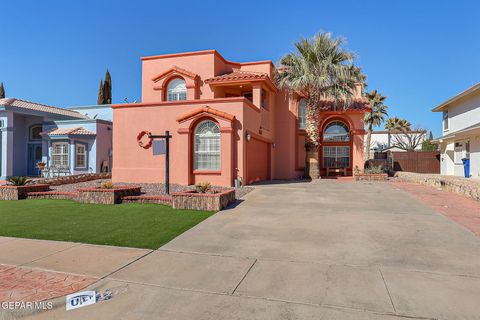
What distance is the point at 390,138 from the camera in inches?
1900

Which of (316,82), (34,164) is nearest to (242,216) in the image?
A: (316,82)

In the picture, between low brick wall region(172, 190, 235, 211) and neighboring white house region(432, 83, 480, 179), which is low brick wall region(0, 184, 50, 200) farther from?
neighboring white house region(432, 83, 480, 179)

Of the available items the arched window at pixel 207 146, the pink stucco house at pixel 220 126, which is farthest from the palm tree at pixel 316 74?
the arched window at pixel 207 146

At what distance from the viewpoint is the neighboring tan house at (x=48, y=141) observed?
21.4m

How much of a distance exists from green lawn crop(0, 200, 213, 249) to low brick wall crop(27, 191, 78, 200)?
0.85 metres

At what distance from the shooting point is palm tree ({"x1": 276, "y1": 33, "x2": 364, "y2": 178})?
765 inches

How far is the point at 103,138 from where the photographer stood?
22.7 meters

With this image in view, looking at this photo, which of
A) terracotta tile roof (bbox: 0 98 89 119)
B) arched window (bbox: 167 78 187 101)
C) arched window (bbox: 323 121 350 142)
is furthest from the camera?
Answer: arched window (bbox: 323 121 350 142)

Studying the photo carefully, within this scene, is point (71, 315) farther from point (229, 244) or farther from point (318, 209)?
point (318, 209)

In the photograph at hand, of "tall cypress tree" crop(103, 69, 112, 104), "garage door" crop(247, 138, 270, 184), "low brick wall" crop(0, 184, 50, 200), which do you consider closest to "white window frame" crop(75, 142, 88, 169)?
"low brick wall" crop(0, 184, 50, 200)

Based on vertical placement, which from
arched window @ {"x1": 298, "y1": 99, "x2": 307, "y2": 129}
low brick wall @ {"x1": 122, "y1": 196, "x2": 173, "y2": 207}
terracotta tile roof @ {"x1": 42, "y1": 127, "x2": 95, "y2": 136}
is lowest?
low brick wall @ {"x1": 122, "y1": 196, "x2": 173, "y2": 207}

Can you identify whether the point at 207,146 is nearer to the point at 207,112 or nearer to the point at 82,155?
the point at 207,112

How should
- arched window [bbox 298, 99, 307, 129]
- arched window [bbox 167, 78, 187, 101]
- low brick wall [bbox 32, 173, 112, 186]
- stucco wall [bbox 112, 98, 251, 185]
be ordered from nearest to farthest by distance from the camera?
1. stucco wall [bbox 112, 98, 251, 185]
2. low brick wall [bbox 32, 173, 112, 186]
3. arched window [bbox 167, 78, 187, 101]
4. arched window [bbox 298, 99, 307, 129]

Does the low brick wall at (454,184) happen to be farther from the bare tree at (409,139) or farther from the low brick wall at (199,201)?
the bare tree at (409,139)
